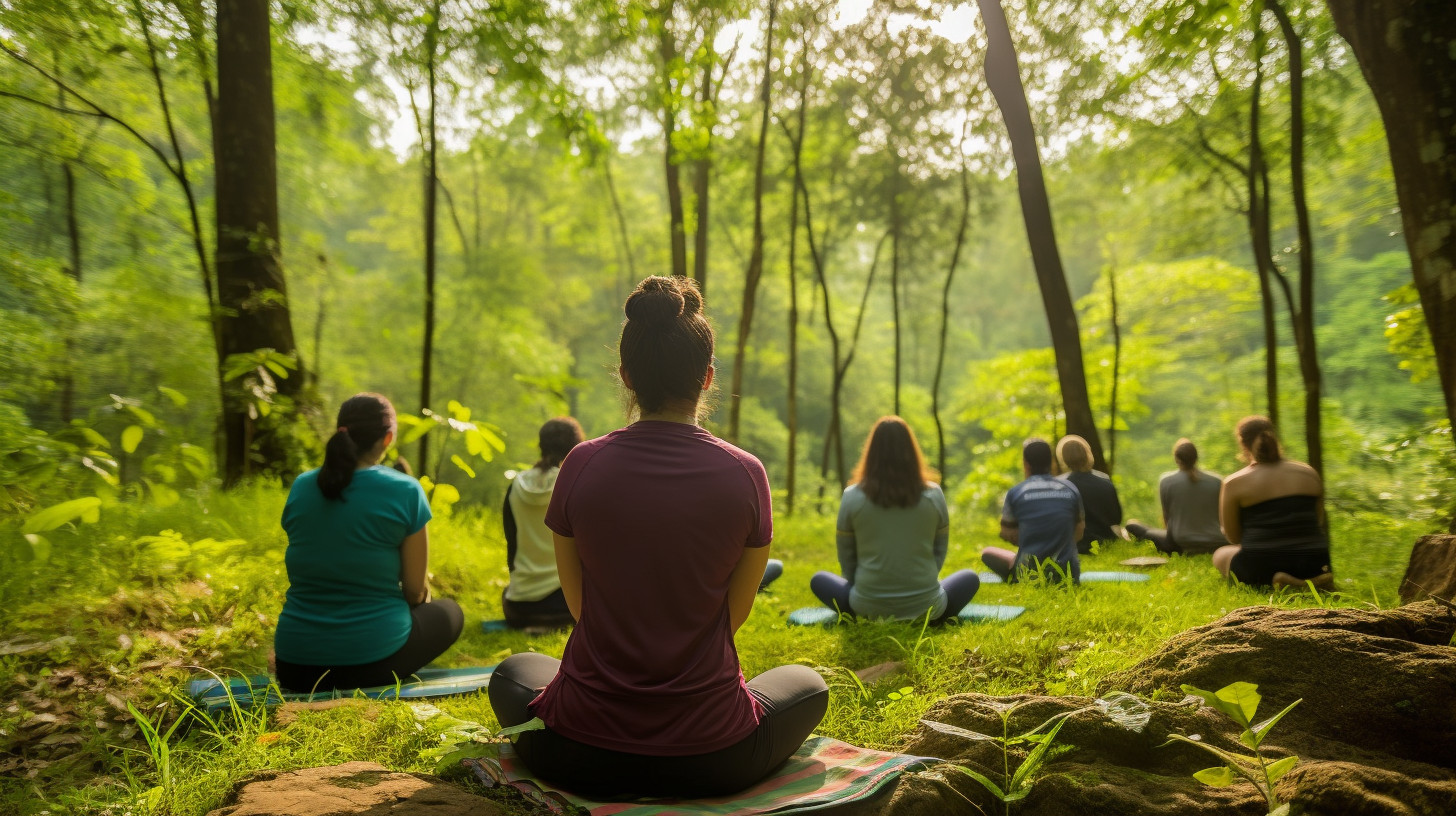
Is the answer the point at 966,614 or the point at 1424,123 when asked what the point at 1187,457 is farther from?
the point at 1424,123

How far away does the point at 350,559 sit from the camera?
Answer: 3678 millimetres

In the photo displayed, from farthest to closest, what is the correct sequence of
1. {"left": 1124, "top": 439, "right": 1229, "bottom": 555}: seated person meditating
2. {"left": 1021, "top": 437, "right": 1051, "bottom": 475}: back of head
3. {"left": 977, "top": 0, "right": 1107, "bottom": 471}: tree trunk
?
1. {"left": 977, "top": 0, "right": 1107, "bottom": 471}: tree trunk
2. {"left": 1124, "top": 439, "right": 1229, "bottom": 555}: seated person meditating
3. {"left": 1021, "top": 437, "right": 1051, "bottom": 475}: back of head

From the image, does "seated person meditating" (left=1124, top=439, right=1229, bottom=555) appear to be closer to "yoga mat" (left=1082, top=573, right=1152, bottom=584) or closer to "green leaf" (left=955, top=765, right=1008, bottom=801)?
"yoga mat" (left=1082, top=573, right=1152, bottom=584)

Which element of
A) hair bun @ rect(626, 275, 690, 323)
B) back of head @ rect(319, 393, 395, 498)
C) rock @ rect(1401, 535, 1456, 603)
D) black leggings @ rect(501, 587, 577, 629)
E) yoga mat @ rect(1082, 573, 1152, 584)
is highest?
hair bun @ rect(626, 275, 690, 323)

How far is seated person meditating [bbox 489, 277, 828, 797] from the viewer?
7.08ft

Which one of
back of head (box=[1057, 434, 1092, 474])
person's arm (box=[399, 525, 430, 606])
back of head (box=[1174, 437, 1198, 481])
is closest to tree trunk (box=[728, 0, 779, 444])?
back of head (box=[1057, 434, 1092, 474])

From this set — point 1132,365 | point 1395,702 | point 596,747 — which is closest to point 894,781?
point 596,747

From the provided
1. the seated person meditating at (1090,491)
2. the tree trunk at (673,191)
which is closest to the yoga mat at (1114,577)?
the seated person meditating at (1090,491)

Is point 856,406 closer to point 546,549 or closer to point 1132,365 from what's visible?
point 1132,365

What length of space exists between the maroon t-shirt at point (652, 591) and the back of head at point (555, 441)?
119 inches

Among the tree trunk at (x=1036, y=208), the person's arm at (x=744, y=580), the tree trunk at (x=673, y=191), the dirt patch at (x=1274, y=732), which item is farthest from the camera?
the tree trunk at (x=673, y=191)

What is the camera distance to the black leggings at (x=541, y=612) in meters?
5.36

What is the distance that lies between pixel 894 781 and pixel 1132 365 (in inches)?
723

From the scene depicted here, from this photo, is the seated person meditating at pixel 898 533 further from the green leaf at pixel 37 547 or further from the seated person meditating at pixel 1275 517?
the green leaf at pixel 37 547
